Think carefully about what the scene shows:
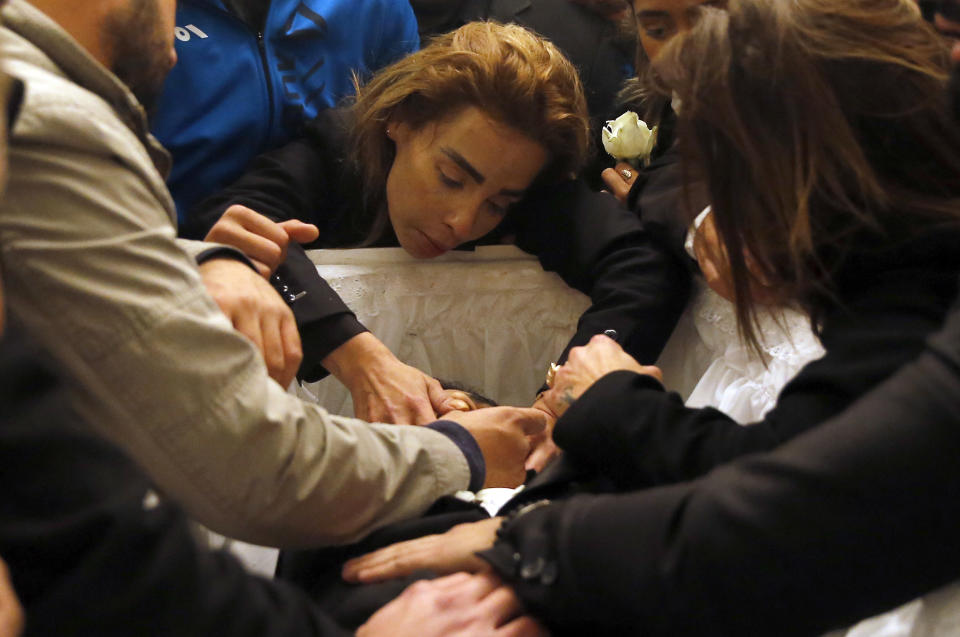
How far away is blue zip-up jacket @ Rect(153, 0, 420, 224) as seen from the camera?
164cm

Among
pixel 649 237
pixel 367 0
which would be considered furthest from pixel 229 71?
pixel 649 237

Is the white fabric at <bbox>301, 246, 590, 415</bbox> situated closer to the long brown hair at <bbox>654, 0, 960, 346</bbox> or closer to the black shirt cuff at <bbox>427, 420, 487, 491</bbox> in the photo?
the black shirt cuff at <bbox>427, 420, 487, 491</bbox>

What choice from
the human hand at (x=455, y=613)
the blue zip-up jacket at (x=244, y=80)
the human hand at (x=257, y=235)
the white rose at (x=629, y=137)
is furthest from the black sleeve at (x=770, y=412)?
the blue zip-up jacket at (x=244, y=80)

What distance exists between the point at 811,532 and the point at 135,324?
55cm

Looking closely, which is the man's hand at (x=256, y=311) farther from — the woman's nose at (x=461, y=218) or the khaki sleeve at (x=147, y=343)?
the woman's nose at (x=461, y=218)

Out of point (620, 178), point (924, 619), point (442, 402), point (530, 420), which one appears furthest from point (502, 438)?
point (620, 178)

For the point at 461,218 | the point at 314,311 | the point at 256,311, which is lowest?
the point at 314,311

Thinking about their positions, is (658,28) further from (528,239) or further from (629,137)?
(528,239)

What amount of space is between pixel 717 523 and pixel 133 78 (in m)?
0.87

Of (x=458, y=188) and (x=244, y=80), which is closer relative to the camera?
(x=458, y=188)

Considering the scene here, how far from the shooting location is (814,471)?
2.22 ft

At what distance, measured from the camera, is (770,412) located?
89 cm

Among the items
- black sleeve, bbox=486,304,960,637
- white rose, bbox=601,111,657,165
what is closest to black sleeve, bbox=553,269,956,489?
black sleeve, bbox=486,304,960,637

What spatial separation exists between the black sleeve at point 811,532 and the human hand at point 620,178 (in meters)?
1.11
